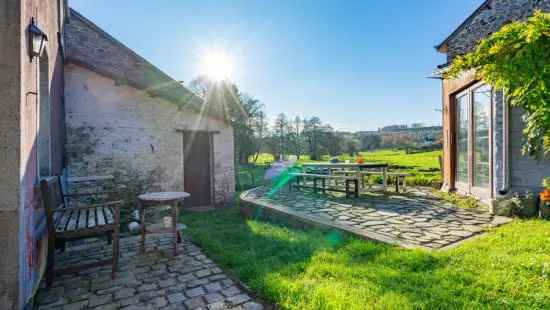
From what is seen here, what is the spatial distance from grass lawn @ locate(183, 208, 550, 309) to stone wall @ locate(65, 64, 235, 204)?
341 centimetres

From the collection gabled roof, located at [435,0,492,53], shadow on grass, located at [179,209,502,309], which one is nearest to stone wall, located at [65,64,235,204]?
shadow on grass, located at [179,209,502,309]

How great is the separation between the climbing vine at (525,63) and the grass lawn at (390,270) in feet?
4.61

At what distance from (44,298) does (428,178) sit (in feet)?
35.9

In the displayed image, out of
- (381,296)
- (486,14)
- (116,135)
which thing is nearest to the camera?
(381,296)

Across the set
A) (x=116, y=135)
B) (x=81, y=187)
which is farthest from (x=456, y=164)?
(x=81, y=187)

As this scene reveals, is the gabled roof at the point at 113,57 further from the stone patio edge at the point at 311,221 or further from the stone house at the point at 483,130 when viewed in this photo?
the stone house at the point at 483,130

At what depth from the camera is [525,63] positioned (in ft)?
7.98

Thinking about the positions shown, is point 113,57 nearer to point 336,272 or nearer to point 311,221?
point 311,221

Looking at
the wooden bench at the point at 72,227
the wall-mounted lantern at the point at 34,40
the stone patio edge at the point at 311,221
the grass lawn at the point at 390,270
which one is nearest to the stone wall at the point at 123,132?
the stone patio edge at the point at 311,221

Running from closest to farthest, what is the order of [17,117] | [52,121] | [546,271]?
[17,117] < [546,271] < [52,121]

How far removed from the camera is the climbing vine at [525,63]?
7.77 ft

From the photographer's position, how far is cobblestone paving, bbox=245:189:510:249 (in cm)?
421

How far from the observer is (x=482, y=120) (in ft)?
21.8

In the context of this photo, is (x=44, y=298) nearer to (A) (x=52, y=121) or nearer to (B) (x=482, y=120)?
(A) (x=52, y=121)
